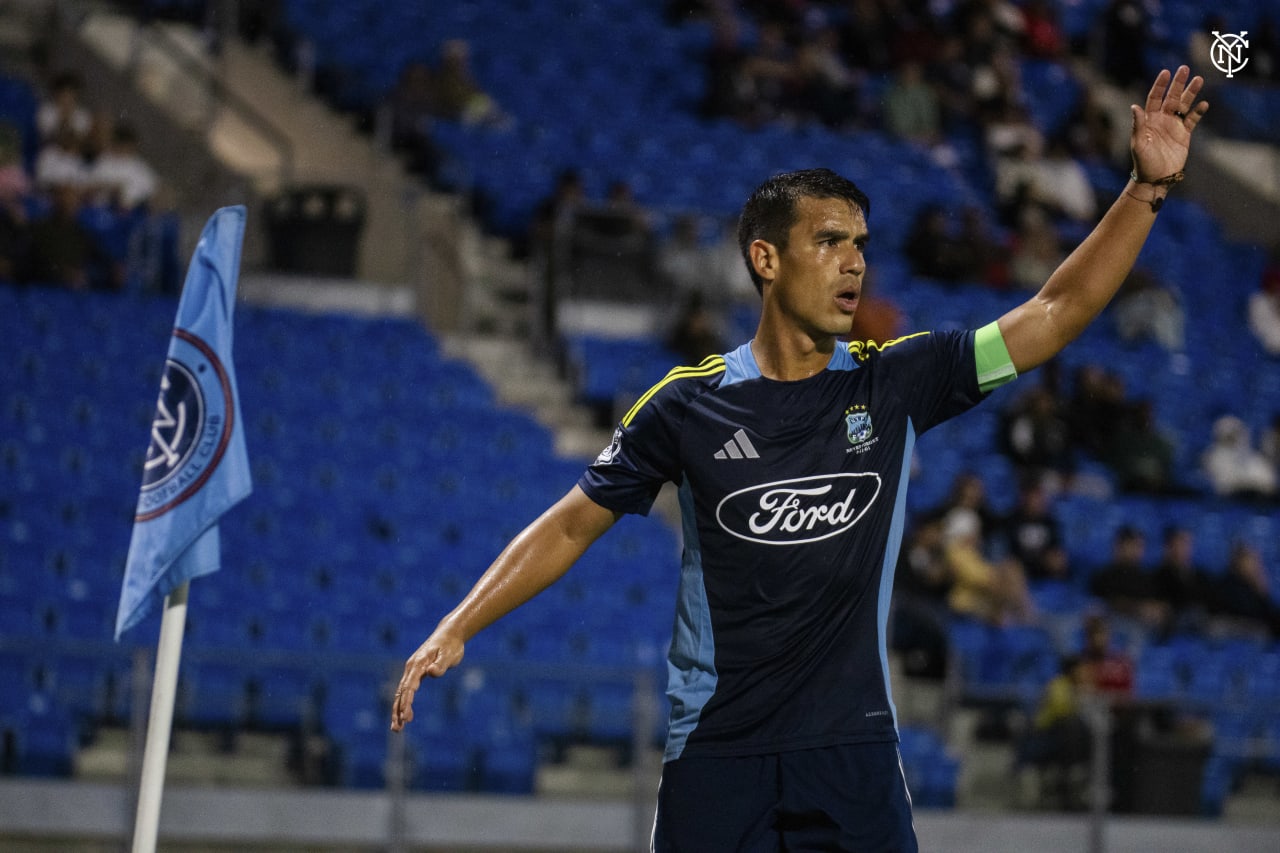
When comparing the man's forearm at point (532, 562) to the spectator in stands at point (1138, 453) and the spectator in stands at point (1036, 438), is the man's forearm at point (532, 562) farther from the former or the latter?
the spectator in stands at point (1138, 453)

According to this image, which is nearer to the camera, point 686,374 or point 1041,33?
point 686,374

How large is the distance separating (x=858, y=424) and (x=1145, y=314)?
13.4 meters

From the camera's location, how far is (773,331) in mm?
4500

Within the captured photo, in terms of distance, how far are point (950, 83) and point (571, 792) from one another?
12132 millimetres

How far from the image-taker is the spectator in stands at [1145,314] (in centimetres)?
1712

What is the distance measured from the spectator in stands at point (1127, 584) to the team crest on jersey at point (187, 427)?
9295mm

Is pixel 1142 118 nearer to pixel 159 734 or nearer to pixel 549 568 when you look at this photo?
pixel 549 568

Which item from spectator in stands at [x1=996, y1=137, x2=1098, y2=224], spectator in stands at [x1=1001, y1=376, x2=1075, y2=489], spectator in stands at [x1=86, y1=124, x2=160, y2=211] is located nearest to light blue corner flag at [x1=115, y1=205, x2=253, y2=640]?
spectator in stands at [x1=86, y1=124, x2=160, y2=211]

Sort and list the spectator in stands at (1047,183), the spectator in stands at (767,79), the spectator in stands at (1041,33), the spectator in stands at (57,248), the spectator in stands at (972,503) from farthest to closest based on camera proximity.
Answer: the spectator in stands at (1041,33) < the spectator in stands at (767,79) < the spectator in stands at (1047,183) < the spectator in stands at (57,248) < the spectator in stands at (972,503)

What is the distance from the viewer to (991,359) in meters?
4.38

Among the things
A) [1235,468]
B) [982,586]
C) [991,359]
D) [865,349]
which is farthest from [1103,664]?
[991,359]

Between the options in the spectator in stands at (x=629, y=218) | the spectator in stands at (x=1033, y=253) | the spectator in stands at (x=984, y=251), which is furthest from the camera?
the spectator in stands at (x=1033, y=253)

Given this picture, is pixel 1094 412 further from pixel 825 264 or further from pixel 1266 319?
pixel 825 264

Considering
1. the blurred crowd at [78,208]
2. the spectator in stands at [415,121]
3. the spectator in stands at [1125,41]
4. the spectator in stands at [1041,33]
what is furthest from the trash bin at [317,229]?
the spectator in stands at [1125,41]
